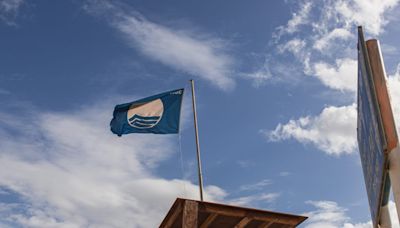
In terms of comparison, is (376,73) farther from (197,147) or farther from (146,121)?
(146,121)

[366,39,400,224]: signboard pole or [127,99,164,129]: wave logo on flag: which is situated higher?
[127,99,164,129]: wave logo on flag

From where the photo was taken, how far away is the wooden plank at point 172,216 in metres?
10.8

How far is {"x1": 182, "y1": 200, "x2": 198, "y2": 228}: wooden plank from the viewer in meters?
10.5

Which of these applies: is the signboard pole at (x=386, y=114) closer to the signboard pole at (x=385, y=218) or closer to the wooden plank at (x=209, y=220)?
the signboard pole at (x=385, y=218)

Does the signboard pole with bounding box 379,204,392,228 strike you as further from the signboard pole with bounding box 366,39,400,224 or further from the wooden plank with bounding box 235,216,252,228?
the wooden plank with bounding box 235,216,252,228

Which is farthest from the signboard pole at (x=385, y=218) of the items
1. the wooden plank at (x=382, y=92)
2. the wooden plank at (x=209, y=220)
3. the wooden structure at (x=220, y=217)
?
the wooden plank at (x=209, y=220)

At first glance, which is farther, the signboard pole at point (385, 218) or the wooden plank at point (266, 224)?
the wooden plank at point (266, 224)

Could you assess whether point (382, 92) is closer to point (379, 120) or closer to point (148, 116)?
point (379, 120)

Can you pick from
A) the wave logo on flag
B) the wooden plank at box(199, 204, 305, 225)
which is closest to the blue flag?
the wave logo on flag

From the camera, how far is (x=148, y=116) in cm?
1585

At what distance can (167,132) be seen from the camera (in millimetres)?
15727

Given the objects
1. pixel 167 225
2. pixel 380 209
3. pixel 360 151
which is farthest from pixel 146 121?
pixel 380 209

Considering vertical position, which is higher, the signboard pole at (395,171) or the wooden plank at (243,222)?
the wooden plank at (243,222)

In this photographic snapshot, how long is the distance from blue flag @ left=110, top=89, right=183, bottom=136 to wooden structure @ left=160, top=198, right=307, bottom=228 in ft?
14.7
